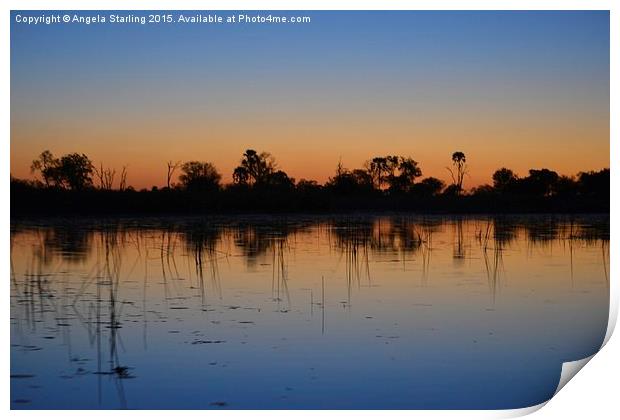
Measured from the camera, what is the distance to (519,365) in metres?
4.79

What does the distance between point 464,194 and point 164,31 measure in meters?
10.7

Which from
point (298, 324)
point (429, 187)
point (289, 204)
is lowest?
point (298, 324)

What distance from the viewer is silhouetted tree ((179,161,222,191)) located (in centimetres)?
998

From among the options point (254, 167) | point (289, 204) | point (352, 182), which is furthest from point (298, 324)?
point (289, 204)

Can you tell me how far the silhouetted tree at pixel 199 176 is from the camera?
9984 mm

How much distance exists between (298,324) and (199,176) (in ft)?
19.3

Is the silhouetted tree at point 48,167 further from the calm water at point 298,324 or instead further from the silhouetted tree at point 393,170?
the silhouetted tree at point 393,170

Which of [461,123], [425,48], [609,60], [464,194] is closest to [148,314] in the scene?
[425,48]

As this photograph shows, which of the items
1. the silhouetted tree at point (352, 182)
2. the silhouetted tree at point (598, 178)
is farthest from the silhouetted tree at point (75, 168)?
the silhouetted tree at point (598, 178)

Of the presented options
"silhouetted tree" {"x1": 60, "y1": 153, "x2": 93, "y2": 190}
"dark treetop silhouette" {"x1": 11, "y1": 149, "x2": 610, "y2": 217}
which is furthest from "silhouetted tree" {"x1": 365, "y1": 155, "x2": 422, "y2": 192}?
"silhouetted tree" {"x1": 60, "y1": 153, "x2": 93, "y2": 190}

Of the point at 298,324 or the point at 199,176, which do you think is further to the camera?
the point at 199,176

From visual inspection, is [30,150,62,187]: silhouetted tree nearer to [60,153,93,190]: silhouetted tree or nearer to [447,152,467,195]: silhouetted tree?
[60,153,93,190]: silhouetted tree

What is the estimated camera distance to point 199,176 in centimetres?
1109

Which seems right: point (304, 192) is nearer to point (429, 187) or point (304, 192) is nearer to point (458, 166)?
point (429, 187)
